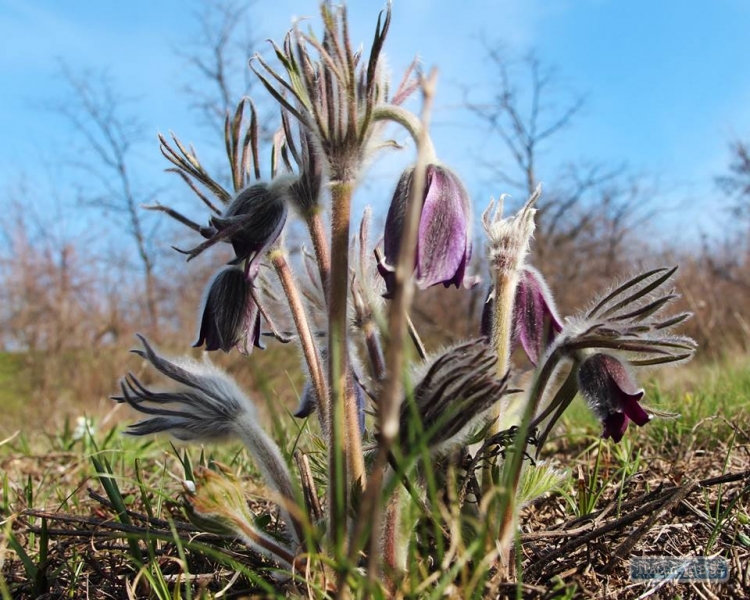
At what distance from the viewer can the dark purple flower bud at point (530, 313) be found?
1191 millimetres

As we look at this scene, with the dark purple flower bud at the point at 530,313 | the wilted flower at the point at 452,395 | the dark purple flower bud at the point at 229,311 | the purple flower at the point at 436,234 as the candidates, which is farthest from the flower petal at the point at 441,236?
the dark purple flower bud at the point at 229,311

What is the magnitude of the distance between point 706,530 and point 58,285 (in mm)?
13783

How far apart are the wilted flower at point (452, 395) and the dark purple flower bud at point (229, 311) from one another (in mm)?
383

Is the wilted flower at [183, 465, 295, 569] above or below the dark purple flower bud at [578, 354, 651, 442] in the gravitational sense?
below

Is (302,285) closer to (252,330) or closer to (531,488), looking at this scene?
(252,330)

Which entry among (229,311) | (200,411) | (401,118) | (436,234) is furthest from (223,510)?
(401,118)

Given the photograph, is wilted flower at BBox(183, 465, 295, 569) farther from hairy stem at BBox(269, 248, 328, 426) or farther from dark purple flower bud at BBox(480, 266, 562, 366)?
dark purple flower bud at BBox(480, 266, 562, 366)

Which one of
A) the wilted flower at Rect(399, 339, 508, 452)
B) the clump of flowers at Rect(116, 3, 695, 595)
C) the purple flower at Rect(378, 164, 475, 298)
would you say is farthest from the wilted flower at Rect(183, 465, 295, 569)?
the purple flower at Rect(378, 164, 475, 298)

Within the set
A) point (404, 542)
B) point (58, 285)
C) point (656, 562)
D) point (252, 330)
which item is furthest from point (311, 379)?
point (58, 285)

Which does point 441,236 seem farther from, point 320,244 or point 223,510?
point 223,510

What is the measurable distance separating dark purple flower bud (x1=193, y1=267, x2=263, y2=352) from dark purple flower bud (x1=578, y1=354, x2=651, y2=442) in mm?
592

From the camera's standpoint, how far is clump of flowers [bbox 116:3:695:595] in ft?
3.04

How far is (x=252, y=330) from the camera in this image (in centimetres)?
118

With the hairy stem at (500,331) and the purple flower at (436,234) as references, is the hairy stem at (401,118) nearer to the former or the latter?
the purple flower at (436,234)
